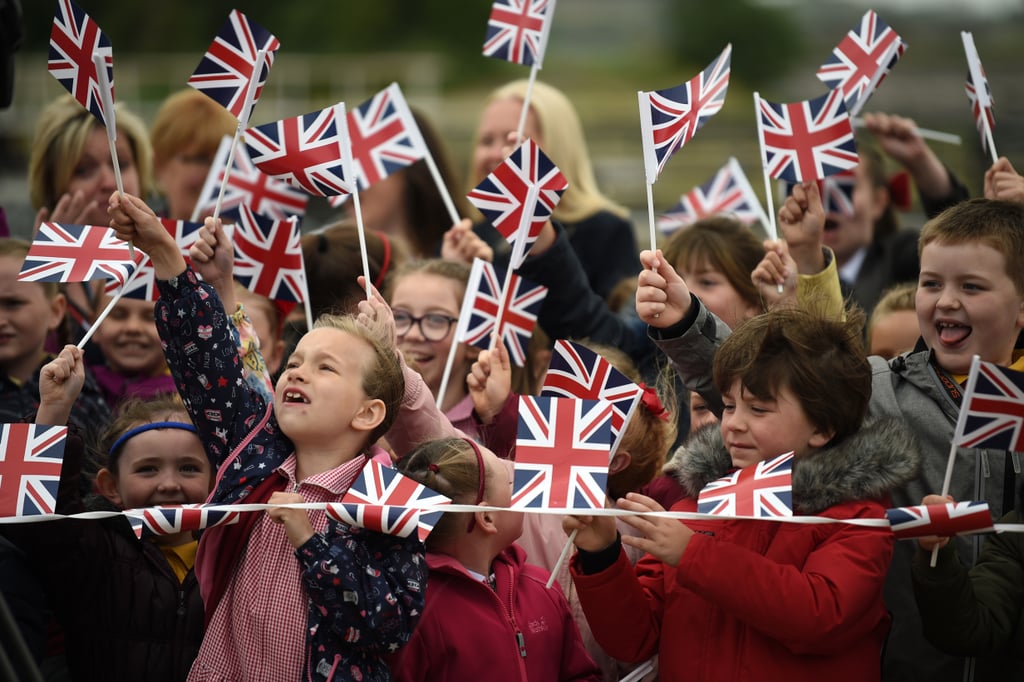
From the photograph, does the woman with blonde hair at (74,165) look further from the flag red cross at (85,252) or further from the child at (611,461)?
the child at (611,461)

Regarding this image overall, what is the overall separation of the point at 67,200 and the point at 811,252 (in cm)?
302

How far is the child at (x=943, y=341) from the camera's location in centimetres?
387

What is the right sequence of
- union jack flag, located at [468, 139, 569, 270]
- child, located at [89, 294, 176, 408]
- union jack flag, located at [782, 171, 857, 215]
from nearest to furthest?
union jack flag, located at [468, 139, 569, 270]
child, located at [89, 294, 176, 408]
union jack flag, located at [782, 171, 857, 215]

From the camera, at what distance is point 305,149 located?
4363 mm

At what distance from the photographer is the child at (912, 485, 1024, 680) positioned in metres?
3.54

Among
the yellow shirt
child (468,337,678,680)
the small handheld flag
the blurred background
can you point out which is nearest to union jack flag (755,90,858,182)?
the small handheld flag

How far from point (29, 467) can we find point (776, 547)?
1.93 m

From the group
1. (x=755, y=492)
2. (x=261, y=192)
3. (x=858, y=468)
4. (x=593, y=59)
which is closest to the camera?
(x=755, y=492)

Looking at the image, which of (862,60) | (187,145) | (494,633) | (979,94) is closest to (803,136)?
(862,60)

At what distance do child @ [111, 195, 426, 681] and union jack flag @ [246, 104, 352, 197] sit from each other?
618 millimetres

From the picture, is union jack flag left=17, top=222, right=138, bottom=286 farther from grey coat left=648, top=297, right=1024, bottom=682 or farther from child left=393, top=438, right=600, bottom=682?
grey coat left=648, top=297, right=1024, bottom=682

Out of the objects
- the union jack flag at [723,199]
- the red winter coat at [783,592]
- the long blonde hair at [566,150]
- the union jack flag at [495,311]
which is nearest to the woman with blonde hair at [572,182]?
the long blonde hair at [566,150]

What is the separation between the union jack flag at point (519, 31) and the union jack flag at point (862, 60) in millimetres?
1082

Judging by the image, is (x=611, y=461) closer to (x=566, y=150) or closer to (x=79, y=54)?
(x=79, y=54)
